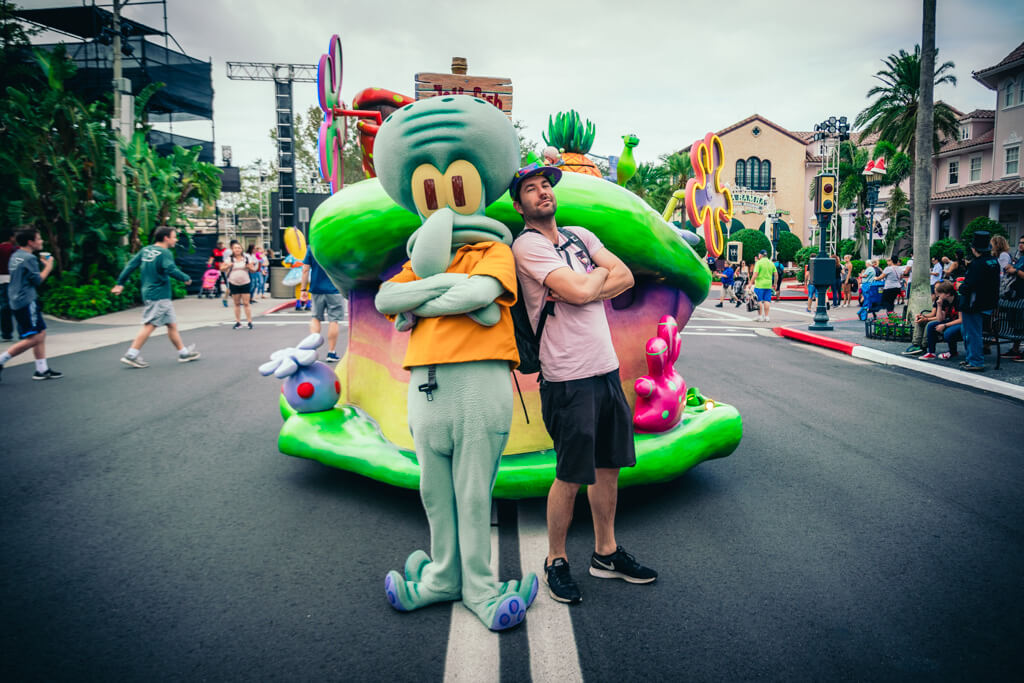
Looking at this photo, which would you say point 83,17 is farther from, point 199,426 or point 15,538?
point 15,538

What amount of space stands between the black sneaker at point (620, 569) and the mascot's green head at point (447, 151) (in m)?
1.64

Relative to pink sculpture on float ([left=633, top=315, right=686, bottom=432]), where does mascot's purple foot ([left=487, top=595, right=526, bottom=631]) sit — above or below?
below

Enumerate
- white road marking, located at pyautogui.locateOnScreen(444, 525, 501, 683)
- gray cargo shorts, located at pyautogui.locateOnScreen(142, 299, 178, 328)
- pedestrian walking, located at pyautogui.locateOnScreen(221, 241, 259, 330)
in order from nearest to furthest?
1. white road marking, located at pyautogui.locateOnScreen(444, 525, 501, 683)
2. gray cargo shorts, located at pyautogui.locateOnScreen(142, 299, 178, 328)
3. pedestrian walking, located at pyautogui.locateOnScreen(221, 241, 259, 330)

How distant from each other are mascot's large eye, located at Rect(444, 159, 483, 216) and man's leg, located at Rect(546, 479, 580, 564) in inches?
48.0

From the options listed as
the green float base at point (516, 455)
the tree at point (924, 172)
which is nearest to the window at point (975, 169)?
the tree at point (924, 172)

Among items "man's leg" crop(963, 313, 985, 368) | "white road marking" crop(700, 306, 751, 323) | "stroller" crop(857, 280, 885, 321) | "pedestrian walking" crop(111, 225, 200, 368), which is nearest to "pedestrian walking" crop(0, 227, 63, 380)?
"pedestrian walking" crop(111, 225, 200, 368)

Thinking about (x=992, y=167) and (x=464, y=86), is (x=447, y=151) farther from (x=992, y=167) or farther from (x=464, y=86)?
(x=992, y=167)

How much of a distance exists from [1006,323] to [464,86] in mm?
8030

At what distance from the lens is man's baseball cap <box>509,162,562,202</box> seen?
2600 mm

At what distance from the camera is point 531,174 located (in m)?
2.62

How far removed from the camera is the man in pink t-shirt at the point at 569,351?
8.55 feet

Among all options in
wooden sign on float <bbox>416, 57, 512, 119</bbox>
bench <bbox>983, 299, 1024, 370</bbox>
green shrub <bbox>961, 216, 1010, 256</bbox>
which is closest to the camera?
wooden sign on float <bbox>416, 57, 512, 119</bbox>

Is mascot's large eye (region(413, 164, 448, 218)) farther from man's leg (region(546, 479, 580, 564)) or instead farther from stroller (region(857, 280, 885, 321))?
stroller (region(857, 280, 885, 321))

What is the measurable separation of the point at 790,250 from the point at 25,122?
36772 mm
